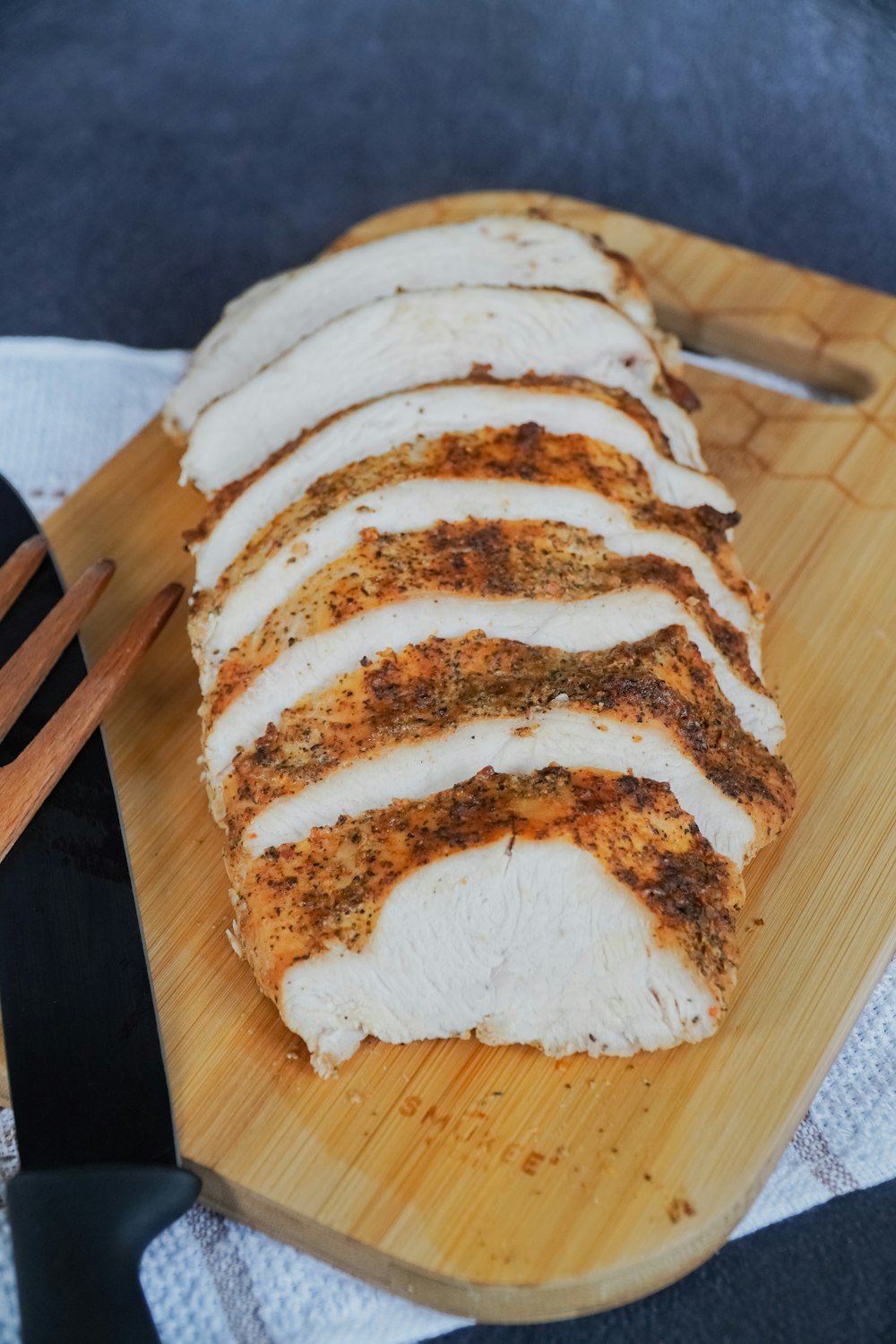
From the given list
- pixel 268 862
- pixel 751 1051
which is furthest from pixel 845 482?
pixel 268 862

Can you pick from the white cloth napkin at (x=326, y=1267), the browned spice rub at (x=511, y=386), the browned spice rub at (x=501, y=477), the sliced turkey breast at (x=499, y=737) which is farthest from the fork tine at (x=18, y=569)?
the white cloth napkin at (x=326, y=1267)

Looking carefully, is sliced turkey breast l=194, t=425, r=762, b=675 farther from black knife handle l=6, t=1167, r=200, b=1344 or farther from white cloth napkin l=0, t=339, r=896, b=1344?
black knife handle l=6, t=1167, r=200, b=1344

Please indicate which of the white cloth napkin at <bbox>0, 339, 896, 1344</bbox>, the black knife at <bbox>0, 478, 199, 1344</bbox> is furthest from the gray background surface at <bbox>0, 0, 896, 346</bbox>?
the white cloth napkin at <bbox>0, 339, 896, 1344</bbox>

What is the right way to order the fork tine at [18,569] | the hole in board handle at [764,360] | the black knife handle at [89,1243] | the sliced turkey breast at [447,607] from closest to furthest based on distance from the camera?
1. the black knife handle at [89,1243]
2. the sliced turkey breast at [447,607]
3. the fork tine at [18,569]
4. the hole in board handle at [764,360]

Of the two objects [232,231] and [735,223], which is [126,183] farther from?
[735,223]

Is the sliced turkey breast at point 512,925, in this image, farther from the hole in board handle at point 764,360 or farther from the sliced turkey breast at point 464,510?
the hole in board handle at point 764,360

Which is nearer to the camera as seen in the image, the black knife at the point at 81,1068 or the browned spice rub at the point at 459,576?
the black knife at the point at 81,1068

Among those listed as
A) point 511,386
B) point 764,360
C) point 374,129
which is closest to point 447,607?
point 511,386
